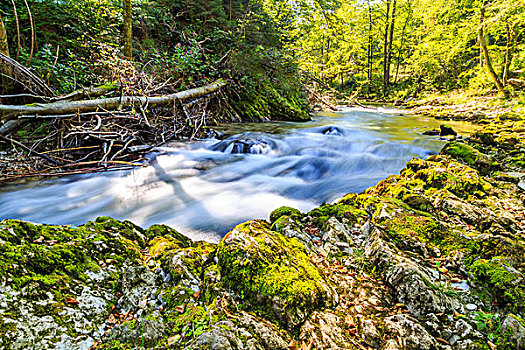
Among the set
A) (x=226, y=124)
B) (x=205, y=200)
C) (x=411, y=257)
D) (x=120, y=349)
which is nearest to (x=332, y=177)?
(x=205, y=200)

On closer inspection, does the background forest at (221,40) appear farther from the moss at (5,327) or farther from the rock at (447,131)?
the moss at (5,327)

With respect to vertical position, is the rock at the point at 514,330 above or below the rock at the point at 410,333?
above

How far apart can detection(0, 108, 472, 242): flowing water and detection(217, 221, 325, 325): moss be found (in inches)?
67.6

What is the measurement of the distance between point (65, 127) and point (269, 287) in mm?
6186

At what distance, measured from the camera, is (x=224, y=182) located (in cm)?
594

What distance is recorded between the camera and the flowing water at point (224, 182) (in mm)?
4336

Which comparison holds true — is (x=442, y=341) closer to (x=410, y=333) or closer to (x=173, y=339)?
(x=410, y=333)

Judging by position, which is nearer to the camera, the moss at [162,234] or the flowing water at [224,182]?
the moss at [162,234]

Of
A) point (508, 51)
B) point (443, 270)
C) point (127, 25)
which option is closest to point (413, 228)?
point (443, 270)

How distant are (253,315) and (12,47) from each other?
9.78 metres

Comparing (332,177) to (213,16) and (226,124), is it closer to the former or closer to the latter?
(226,124)

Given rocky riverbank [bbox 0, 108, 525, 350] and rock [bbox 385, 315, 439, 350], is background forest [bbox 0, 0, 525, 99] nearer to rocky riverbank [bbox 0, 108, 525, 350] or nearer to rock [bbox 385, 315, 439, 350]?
rocky riverbank [bbox 0, 108, 525, 350]

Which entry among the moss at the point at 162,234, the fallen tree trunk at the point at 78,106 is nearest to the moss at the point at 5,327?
the moss at the point at 162,234

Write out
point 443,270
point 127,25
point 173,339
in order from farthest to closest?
point 127,25 < point 443,270 < point 173,339
